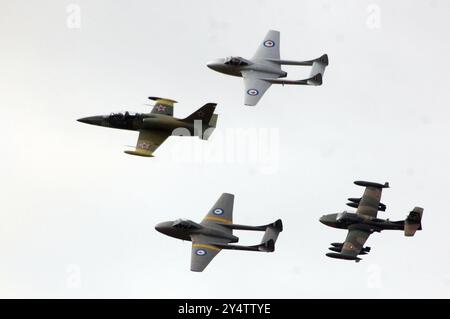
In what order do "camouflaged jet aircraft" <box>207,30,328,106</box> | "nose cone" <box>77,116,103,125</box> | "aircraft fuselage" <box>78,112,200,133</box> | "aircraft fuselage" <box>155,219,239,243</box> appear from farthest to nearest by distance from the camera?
"camouflaged jet aircraft" <box>207,30,328,106</box>, "nose cone" <box>77,116,103,125</box>, "aircraft fuselage" <box>78,112,200,133</box>, "aircraft fuselage" <box>155,219,239,243</box>

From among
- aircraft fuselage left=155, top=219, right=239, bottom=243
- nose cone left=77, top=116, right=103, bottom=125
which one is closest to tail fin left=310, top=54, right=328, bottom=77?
aircraft fuselage left=155, top=219, right=239, bottom=243

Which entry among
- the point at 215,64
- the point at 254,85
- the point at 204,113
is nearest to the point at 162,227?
the point at 204,113

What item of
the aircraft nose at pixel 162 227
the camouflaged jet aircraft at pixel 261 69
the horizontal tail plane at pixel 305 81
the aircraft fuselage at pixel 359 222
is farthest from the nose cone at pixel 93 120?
the aircraft fuselage at pixel 359 222

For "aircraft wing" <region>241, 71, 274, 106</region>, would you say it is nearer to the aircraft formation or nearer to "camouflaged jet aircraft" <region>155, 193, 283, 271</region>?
the aircraft formation

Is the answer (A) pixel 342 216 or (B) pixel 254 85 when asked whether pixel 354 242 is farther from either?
(B) pixel 254 85

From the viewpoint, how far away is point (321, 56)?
108 metres

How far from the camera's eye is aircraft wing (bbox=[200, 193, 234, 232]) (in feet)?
321

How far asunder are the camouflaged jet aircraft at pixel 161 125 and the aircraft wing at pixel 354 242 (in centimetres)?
1490

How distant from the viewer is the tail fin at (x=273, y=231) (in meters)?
95.8

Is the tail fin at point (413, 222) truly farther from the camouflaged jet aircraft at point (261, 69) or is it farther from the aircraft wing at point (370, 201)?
the camouflaged jet aircraft at point (261, 69)

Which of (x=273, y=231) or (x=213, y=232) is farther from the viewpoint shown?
(x=273, y=231)

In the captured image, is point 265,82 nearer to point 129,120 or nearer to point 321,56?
point 321,56

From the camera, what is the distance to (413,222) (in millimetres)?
96812

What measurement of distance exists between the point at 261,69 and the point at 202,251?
68.9 feet
